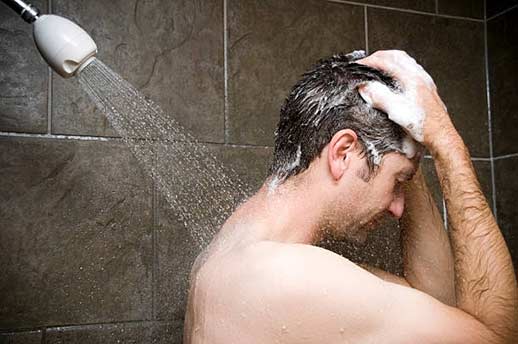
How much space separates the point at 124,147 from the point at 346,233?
61cm

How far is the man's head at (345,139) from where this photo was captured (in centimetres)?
121

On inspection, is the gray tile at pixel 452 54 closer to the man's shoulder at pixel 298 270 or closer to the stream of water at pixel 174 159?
the stream of water at pixel 174 159

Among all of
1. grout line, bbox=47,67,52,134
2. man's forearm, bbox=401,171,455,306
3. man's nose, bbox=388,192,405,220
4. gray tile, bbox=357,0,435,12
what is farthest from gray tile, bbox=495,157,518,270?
grout line, bbox=47,67,52,134

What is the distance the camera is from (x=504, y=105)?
6.66 ft

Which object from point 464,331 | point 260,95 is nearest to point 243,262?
point 464,331

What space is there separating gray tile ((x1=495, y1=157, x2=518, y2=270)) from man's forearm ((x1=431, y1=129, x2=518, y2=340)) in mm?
838

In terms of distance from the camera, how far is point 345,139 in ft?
3.93

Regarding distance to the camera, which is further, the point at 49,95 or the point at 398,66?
the point at 49,95

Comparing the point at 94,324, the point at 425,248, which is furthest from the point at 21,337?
the point at 425,248

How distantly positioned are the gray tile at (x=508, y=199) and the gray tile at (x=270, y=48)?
22.4 inches

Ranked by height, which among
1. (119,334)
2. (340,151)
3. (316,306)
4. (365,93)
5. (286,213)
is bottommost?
(119,334)

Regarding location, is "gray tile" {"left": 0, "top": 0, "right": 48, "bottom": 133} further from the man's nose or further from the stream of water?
the man's nose

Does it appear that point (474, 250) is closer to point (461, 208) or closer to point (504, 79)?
point (461, 208)

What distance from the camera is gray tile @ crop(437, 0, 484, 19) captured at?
2062 millimetres
